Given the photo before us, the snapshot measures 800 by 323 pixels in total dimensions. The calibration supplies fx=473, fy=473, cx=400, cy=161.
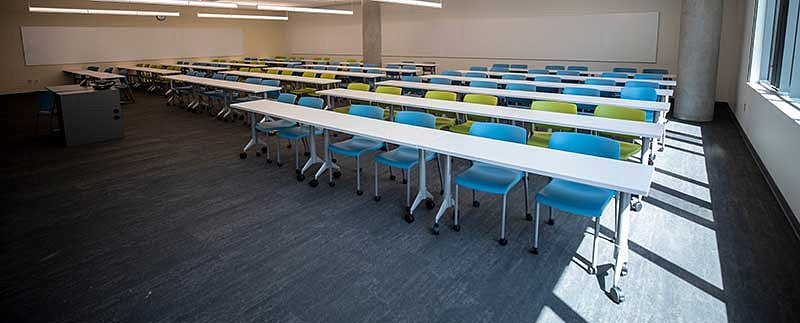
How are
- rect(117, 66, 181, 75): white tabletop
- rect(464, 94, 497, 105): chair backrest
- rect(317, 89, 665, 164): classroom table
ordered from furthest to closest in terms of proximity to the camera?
rect(117, 66, 181, 75): white tabletop → rect(464, 94, 497, 105): chair backrest → rect(317, 89, 665, 164): classroom table

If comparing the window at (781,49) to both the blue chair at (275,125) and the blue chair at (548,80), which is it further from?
the blue chair at (275,125)

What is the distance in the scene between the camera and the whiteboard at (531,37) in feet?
36.1

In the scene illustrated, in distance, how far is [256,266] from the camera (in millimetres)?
3217

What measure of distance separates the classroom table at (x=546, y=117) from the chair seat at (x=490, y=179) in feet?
2.92

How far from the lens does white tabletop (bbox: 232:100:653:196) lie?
8.85 ft

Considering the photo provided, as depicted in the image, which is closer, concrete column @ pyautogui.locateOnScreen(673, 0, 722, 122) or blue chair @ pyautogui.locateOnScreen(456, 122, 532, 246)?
blue chair @ pyautogui.locateOnScreen(456, 122, 532, 246)

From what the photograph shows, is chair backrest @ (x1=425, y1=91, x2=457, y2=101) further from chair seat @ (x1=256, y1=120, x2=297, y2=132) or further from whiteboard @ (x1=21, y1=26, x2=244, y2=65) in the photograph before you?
whiteboard @ (x1=21, y1=26, x2=244, y2=65)

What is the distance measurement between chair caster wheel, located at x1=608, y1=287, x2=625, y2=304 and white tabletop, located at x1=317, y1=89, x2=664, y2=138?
1486 mm

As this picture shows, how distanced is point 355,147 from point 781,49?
5.56 m

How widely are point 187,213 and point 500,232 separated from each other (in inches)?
107

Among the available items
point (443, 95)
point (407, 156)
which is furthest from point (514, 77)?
point (407, 156)

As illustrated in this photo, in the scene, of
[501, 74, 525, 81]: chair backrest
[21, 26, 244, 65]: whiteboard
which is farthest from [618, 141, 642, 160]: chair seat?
[21, 26, 244, 65]: whiteboard

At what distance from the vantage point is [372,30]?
13.5 m

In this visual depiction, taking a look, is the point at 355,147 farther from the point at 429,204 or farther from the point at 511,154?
the point at 511,154
